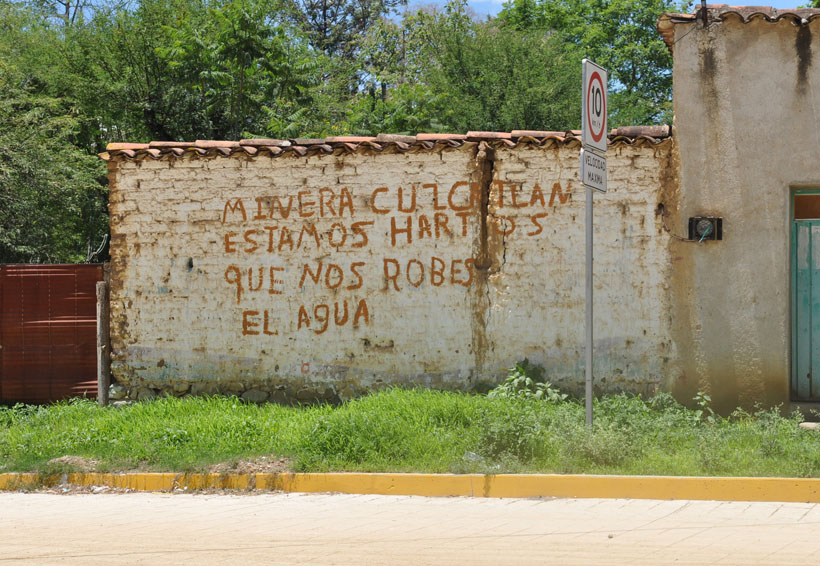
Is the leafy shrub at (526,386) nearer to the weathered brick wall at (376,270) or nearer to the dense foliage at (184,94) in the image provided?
the weathered brick wall at (376,270)

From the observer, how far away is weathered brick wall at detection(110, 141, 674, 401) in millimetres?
9375

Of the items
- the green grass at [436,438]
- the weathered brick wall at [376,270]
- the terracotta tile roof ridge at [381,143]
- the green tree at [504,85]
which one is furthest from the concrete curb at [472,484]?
the green tree at [504,85]

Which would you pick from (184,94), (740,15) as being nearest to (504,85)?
(184,94)

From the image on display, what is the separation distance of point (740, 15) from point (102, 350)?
7.49 meters

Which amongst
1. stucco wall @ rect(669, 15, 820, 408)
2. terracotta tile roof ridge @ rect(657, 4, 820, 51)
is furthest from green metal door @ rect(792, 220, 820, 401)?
terracotta tile roof ridge @ rect(657, 4, 820, 51)

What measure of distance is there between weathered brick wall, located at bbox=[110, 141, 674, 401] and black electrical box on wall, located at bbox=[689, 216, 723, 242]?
0.31 metres

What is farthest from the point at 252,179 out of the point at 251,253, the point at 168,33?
the point at 168,33

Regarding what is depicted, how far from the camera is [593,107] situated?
746 centimetres

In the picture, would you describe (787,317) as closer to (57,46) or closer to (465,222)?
(465,222)

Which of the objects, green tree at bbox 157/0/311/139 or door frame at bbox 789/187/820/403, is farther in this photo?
green tree at bbox 157/0/311/139

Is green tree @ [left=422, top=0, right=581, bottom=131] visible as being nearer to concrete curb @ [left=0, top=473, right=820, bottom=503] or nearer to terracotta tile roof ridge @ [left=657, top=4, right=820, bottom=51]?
terracotta tile roof ridge @ [left=657, top=4, right=820, bottom=51]

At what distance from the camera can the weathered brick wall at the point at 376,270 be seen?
9.38 m

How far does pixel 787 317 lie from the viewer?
909 cm

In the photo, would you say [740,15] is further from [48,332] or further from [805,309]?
[48,332]
